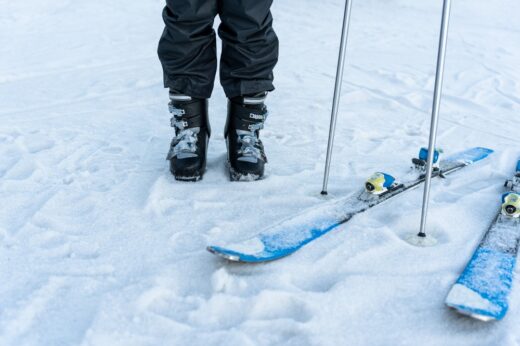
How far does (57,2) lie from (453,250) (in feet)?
18.7

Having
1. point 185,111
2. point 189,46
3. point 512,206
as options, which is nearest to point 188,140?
point 185,111

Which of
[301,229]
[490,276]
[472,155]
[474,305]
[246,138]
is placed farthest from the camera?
[472,155]

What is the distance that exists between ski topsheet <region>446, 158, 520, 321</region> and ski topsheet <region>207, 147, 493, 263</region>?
0.39m

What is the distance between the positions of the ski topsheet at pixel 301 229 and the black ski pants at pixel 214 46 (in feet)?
1.87

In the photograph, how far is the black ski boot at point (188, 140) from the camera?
2.00 meters

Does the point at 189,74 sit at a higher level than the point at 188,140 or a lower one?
higher

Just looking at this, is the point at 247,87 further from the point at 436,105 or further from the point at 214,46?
the point at 436,105

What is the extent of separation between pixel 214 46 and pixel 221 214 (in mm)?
709

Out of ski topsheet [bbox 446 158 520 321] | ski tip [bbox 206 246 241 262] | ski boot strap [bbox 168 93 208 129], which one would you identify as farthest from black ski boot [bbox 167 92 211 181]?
ski topsheet [bbox 446 158 520 321]

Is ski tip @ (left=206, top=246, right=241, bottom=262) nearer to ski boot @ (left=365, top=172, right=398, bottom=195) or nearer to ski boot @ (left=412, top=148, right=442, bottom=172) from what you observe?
ski boot @ (left=365, top=172, right=398, bottom=195)

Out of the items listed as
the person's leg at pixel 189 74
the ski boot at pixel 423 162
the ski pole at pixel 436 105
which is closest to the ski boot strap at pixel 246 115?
the person's leg at pixel 189 74

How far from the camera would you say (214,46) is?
206 cm

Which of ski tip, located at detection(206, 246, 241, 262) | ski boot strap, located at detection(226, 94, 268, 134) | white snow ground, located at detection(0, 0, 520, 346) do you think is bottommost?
white snow ground, located at detection(0, 0, 520, 346)

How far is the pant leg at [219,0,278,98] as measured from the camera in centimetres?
187
